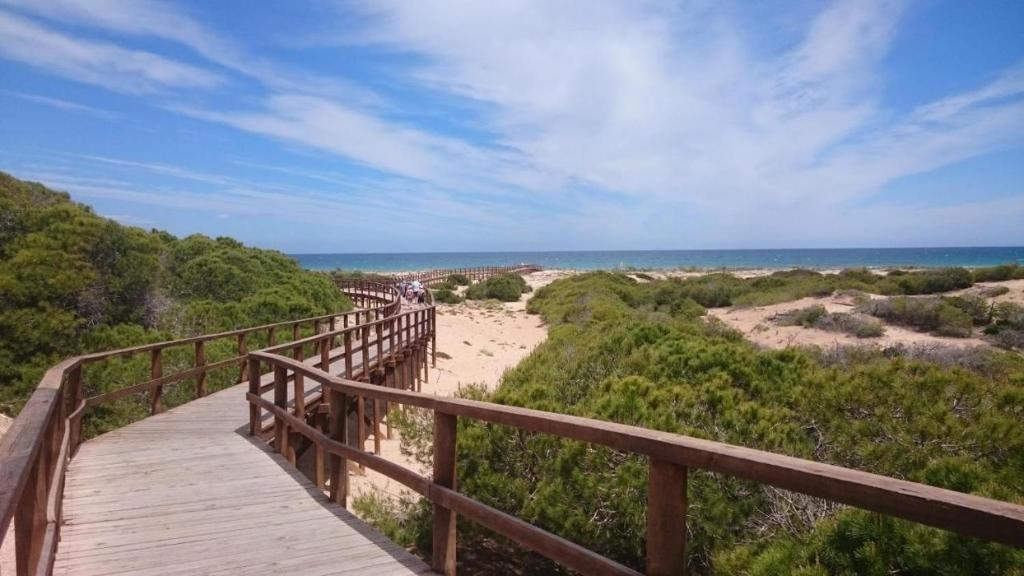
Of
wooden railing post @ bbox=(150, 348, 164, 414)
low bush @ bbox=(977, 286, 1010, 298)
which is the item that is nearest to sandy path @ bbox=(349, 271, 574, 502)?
wooden railing post @ bbox=(150, 348, 164, 414)

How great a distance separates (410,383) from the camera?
14.7m

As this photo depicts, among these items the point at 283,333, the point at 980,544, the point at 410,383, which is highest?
the point at 980,544

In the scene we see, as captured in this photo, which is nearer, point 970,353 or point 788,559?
point 788,559

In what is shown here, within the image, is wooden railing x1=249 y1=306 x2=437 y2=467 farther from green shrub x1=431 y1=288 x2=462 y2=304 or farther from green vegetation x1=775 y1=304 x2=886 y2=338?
green shrub x1=431 y1=288 x2=462 y2=304

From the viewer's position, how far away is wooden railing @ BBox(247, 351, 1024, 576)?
1449 millimetres

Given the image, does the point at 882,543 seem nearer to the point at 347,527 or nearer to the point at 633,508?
the point at 633,508

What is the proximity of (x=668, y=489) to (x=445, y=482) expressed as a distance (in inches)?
55.5

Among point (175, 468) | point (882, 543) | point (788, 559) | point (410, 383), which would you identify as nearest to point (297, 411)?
point (175, 468)

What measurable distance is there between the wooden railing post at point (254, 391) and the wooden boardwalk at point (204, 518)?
1.04ft

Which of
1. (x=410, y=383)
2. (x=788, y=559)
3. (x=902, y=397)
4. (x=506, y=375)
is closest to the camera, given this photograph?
(x=788, y=559)

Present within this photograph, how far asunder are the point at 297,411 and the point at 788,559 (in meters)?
4.38

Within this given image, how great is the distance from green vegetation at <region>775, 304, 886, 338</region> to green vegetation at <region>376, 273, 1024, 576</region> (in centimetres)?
1142

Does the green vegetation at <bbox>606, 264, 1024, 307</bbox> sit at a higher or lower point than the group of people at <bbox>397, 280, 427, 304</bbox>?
higher

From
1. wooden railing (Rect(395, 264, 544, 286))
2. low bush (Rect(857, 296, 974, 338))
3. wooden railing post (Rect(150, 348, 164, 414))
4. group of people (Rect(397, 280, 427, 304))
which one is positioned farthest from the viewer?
wooden railing (Rect(395, 264, 544, 286))
